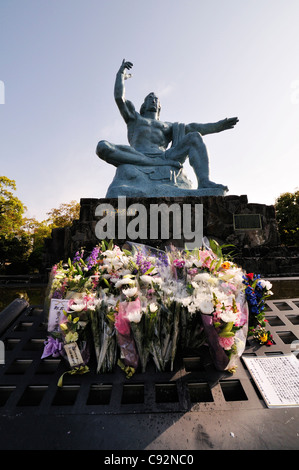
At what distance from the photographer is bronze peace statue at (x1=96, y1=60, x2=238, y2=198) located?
222 inches

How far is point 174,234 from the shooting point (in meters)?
4.71

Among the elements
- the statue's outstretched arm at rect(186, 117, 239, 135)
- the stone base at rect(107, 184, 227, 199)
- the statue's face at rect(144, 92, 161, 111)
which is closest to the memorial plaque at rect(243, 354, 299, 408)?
the stone base at rect(107, 184, 227, 199)

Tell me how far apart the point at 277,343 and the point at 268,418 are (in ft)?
2.02

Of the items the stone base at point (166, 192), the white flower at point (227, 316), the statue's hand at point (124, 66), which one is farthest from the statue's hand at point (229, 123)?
the white flower at point (227, 316)

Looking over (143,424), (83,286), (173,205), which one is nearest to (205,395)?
(143,424)

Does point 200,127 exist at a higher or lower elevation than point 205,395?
higher

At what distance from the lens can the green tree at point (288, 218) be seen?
18.5 meters

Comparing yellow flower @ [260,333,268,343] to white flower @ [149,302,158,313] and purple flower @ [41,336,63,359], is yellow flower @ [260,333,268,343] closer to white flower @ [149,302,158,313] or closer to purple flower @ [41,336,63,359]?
white flower @ [149,302,158,313]

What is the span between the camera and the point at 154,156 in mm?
6477

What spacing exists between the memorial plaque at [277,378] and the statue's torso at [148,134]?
625 centimetres

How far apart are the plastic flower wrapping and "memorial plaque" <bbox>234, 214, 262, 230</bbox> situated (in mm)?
3562

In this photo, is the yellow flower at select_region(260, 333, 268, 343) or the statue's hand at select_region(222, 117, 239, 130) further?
the statue's hand at select_region(222, 117, 239, 130)
